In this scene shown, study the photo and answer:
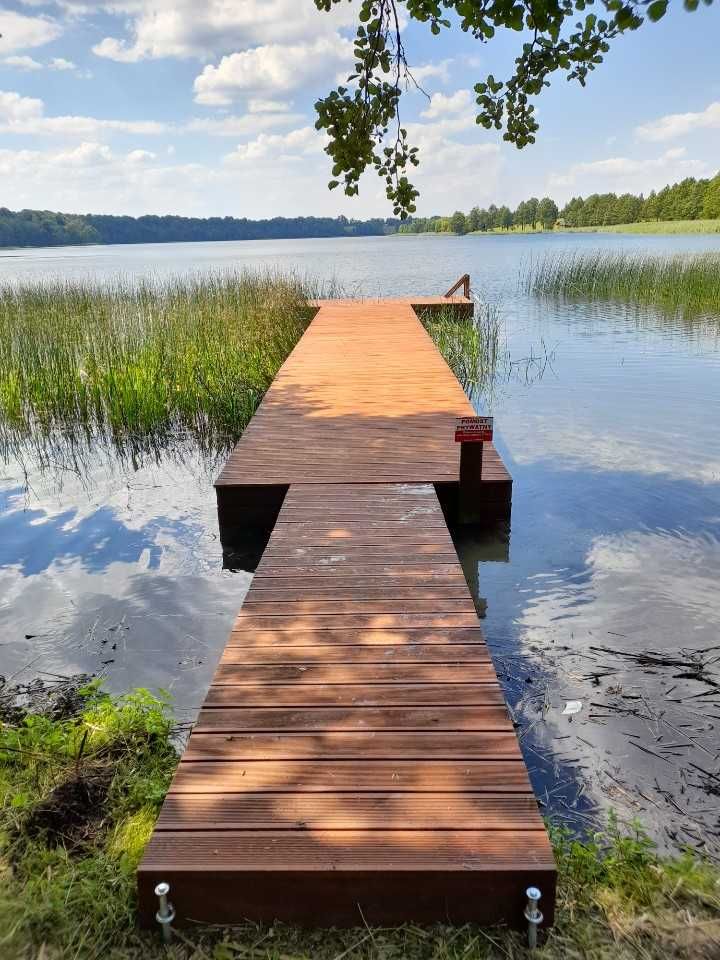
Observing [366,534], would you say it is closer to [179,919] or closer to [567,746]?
[567,746]

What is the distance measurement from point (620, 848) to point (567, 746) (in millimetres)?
664

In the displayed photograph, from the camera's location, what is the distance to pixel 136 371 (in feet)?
25.9

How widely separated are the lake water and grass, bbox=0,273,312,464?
2.75 feet

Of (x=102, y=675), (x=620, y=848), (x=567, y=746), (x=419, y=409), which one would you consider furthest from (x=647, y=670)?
(x=419, y=409)

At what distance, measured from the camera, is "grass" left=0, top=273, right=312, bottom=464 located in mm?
7422

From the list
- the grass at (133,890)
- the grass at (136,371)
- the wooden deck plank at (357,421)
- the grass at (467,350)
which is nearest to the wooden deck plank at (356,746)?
the grass at (133,890)

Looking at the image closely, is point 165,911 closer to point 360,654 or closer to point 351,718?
point 351,718

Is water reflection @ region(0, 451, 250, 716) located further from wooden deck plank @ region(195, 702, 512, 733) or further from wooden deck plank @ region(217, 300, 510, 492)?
wooden deck plank @ region(195, 702, 512, 733)

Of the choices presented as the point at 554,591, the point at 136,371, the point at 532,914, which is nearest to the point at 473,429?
the point at 554,591

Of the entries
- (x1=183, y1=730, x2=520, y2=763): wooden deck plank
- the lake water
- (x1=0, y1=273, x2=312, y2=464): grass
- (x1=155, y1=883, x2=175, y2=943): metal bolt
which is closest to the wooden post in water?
the lake water

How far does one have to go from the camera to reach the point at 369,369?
7789 millimetres

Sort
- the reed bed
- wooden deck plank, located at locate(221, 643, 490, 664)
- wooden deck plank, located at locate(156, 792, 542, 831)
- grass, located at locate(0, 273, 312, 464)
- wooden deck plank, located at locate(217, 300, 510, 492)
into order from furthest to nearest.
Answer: the reed bed, grass, located at locate(0, 273, 312, 464), wooden deck plank, located at locate(217, 300, 510, 492), wooden deck plank, located at locate(221, 643, 490, 664), wooden deck plank, located at locate(156, 792, 542, 831)

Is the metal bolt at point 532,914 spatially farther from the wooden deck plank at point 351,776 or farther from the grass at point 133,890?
the wooden deck plank at point 351,776

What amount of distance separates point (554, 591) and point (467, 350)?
6.78 metres
